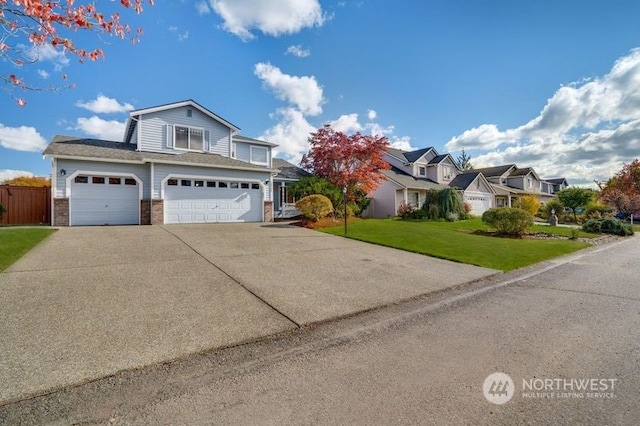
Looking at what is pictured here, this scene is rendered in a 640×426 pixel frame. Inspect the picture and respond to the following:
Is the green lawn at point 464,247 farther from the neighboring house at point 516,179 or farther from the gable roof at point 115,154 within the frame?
the neighboring house at point 516,179

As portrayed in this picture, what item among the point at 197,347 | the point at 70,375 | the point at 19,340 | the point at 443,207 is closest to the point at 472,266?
the point at 197,347

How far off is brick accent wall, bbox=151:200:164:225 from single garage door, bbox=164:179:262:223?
24 centimetres

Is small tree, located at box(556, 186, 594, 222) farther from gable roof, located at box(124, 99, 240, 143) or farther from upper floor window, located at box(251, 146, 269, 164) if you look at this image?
gable roof, located at box(124, 99, 240, 143)

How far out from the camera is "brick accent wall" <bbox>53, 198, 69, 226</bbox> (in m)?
13.5

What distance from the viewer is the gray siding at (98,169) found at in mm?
13680

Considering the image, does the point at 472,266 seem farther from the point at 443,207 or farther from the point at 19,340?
the point at 443,207

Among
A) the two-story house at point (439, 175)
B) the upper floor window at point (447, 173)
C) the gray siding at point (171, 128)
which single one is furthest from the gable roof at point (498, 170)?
the gray siding at point (171, 128)

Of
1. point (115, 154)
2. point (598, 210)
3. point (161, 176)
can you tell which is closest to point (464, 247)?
point (161, 176)

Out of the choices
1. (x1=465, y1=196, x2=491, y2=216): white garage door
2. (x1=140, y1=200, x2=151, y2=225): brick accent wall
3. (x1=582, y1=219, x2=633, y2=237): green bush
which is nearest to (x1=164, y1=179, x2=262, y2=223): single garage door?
(x1=140, y1=200, x2=151, y2=225): brick accent wall

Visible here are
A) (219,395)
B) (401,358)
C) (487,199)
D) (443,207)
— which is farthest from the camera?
(487,199)

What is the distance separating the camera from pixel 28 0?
9.07ft

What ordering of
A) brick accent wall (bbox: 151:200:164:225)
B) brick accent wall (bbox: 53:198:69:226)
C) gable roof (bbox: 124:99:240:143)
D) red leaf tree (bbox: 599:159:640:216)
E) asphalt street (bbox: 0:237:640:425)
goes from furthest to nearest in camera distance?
red leaf tree (bbox: 599:159:640:216) < gable roof (bbox: 124:99:240:143) < brick accent wall (bbox: 151:200:164:225) < brick accent wall (bbox: 53:198:69:226) < asphalt street (bbox: 0:237:640:425)

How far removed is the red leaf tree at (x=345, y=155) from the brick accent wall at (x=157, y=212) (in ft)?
32.1

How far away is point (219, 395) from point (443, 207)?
23.0 m
